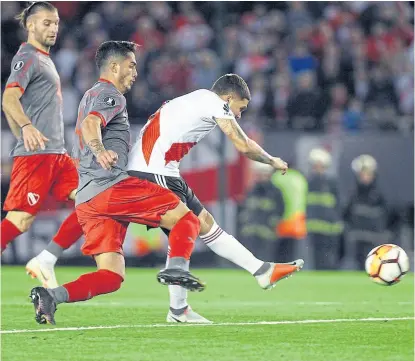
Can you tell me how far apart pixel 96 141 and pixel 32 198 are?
2.16 metres

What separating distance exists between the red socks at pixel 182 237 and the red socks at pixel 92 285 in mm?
445

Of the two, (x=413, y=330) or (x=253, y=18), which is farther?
(x=253, y=18)

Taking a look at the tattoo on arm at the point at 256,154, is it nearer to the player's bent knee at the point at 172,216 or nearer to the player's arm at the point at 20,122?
the player's bent knee at the point at 172,216

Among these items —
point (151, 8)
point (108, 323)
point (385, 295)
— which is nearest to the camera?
point (108, 323)

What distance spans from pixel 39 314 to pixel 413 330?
104 inches

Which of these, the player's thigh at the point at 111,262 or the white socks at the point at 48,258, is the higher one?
the white socks at the point at 48,258

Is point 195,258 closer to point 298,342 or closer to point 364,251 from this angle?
point 364,251

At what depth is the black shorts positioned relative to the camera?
844cm

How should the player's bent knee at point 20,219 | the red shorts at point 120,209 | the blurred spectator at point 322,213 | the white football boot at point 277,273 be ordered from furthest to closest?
1. the blurred spectator at point 322,213
2. the player's bent knee at point 20,219
3. the white football boot at point 277,273
4. the red shorts at point 120,209

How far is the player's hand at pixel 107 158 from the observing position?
7762 millimetres

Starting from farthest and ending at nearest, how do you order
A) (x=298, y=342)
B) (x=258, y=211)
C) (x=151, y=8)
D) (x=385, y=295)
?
(x=151, y=8) → (x=258, y=211) → (x=385, y=295) → (x=298, y=342)

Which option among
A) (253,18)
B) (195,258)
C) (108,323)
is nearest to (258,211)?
(195,258)

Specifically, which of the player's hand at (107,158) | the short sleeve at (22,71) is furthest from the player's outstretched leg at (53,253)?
the player's hand at (107,158)

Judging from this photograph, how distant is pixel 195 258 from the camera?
17750 millimetres
